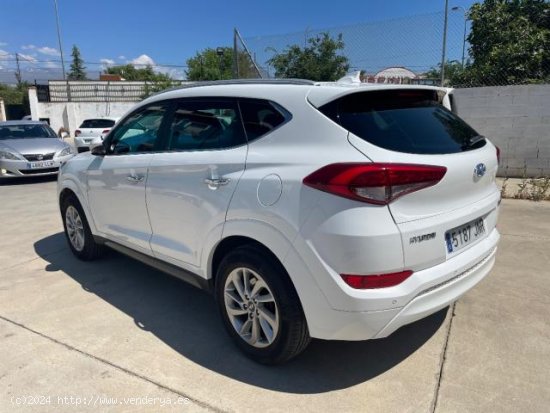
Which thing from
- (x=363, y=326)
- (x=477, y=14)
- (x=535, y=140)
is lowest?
(x=363, y=326)

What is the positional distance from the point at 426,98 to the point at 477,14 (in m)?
12.4

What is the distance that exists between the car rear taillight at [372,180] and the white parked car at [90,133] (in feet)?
52.0

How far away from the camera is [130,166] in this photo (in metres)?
3.79

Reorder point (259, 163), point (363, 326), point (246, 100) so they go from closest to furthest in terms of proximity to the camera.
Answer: point (363, 326), point (259, 163), point (246, 100)

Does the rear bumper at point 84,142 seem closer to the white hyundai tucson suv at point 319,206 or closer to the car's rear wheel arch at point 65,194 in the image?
the car's rear wheel arch at point 65,194

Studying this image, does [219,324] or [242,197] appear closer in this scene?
[242,197]

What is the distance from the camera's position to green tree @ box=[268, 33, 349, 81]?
1017cm

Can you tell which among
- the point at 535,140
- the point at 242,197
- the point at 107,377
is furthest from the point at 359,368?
the point at 535,140

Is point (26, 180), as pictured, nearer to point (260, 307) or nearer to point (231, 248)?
point (231, 248)

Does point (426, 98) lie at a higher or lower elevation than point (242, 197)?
higher

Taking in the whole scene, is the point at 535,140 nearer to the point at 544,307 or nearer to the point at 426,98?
the point at 544,307

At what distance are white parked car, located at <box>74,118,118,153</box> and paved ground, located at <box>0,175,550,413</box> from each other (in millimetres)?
14063

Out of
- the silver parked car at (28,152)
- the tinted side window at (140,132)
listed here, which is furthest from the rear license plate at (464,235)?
the silver parked car at (28,152)

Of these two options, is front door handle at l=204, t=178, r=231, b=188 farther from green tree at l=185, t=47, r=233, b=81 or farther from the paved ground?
green tree at l=185, t=47, r=233, b=81
